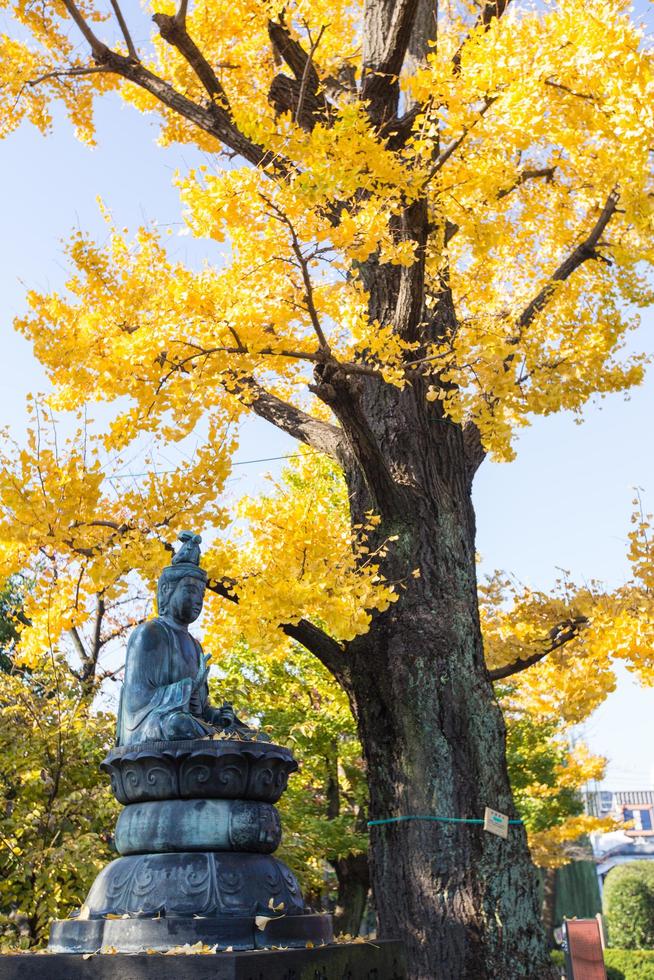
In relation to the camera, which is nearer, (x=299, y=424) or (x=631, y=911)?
(x=299, y=424)

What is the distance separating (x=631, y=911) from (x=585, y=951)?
13.8 m

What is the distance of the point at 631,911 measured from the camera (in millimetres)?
26250

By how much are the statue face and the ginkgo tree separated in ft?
3.18

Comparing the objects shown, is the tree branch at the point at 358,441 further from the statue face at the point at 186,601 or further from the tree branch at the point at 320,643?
the statue face at the point at 186,601

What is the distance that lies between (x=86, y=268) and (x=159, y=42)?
2.95 m

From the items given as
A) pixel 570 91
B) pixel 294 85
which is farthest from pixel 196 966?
pixel 294 85

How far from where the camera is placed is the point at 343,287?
7.71 meters

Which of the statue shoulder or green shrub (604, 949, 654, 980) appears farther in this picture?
green shrub (604, 949, 654, 980)

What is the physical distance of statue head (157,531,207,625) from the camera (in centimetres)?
516

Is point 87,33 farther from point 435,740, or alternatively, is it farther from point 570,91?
point 435,740

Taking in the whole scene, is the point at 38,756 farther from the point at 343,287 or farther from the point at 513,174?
the point at 513,174

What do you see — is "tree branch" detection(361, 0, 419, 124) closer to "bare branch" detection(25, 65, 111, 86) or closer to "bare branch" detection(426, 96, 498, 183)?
"bare branch" detection(426, 96, 498, 183)

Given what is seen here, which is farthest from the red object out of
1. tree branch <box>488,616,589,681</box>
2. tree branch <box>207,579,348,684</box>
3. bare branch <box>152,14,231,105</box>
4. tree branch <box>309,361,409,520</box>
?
bare branch <box>152,14,231,105</box>

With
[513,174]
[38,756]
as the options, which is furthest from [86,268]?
[38,756]
